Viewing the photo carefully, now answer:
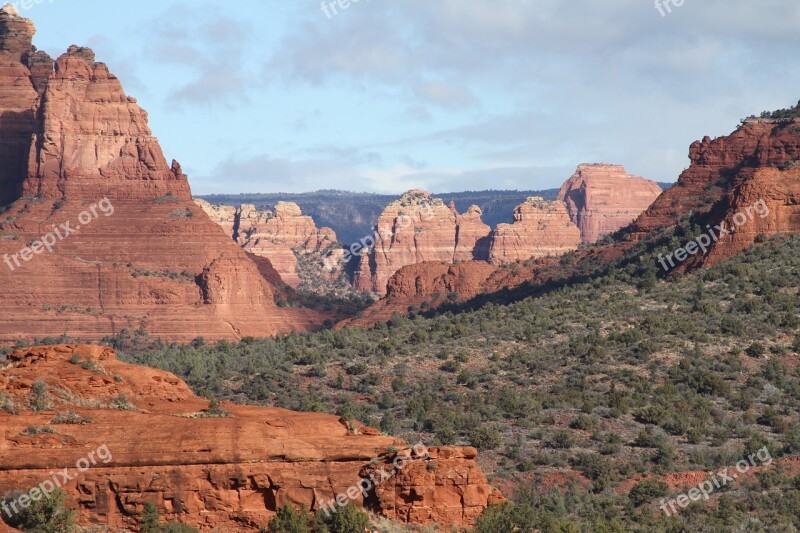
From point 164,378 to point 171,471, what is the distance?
7.35m

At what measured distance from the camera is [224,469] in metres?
39.8

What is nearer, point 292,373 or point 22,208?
point 292,373

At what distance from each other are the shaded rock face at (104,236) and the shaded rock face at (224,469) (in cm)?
9617

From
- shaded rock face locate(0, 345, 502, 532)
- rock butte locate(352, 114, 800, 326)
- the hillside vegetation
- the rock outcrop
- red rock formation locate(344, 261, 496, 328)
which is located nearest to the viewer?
shaded rock face locate(0, 345, 502, 532)

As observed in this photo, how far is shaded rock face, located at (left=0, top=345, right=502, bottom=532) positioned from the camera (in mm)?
39625

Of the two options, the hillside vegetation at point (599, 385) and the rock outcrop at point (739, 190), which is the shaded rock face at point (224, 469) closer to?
the hillside vegetation at point (599, 385)

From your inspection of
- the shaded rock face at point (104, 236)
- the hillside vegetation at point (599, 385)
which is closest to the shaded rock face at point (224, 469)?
the hillside vegetation at point (599, 385)

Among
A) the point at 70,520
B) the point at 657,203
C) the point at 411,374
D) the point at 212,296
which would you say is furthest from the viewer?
the point at 212,296

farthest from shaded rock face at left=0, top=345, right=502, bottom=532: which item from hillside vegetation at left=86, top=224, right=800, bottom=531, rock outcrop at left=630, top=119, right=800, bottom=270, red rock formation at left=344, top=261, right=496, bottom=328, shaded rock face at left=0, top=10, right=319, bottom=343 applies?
shaded rock face at left=0, top=10, right=319, bottom=343

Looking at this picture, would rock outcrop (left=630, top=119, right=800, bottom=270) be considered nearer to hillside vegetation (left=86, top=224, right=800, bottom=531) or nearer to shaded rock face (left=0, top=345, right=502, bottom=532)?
hillside vegetation (left=86, top=224, right=800, bottom=531)

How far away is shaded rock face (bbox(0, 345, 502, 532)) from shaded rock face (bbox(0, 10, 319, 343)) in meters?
96.2

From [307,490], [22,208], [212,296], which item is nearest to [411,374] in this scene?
[307,490]

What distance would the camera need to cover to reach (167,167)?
155125 millimetres

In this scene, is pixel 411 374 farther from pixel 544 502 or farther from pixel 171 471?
pixel 171 471
